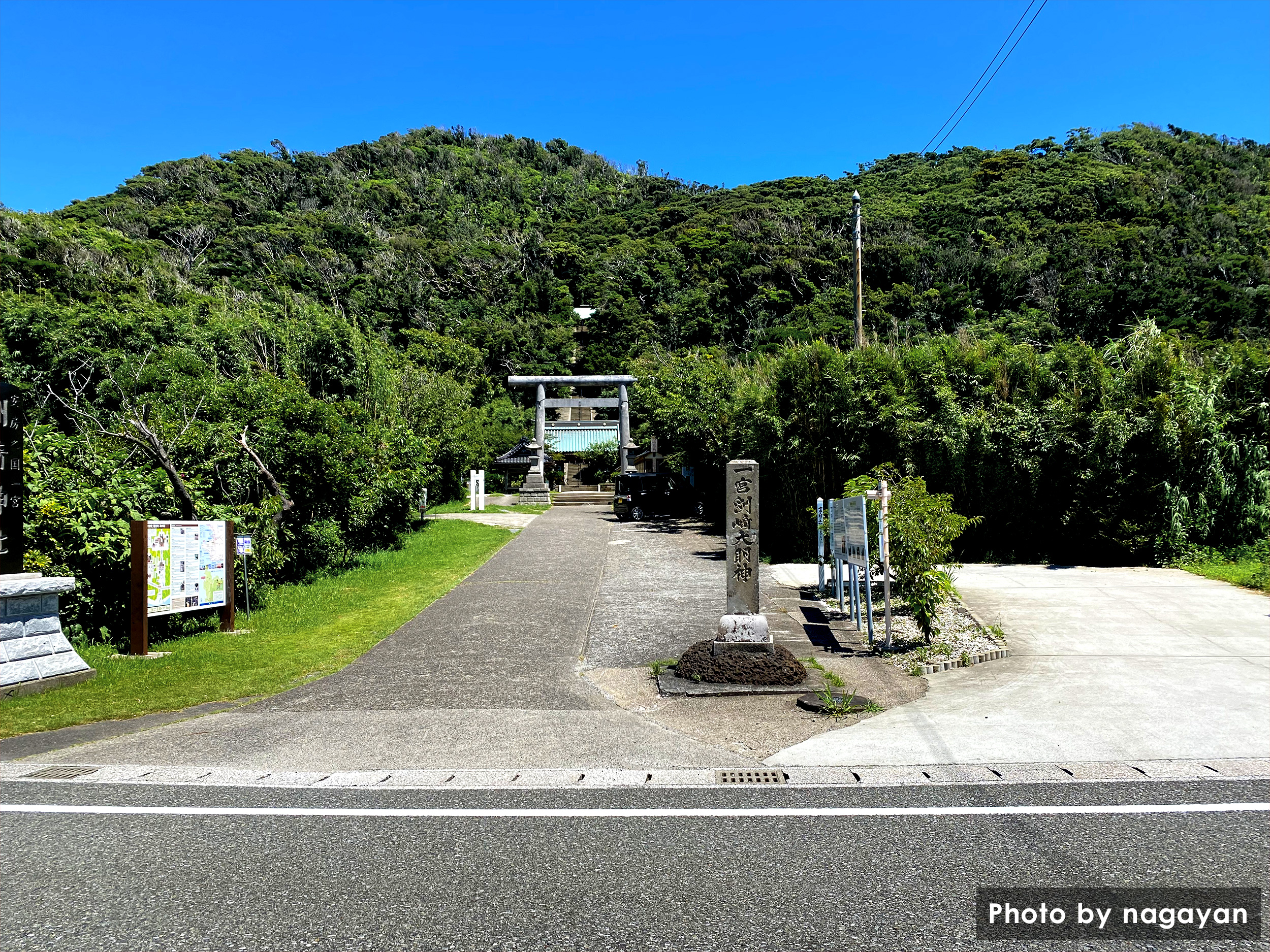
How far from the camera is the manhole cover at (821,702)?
6.62 m

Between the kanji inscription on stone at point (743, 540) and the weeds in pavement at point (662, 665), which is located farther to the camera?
the weeds in pavement at point (662, 665)

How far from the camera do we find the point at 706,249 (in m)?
76.2

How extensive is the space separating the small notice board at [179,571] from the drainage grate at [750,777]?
7018mm

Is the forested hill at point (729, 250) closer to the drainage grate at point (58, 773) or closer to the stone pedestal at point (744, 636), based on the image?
the drainage grate at point (58, 773)

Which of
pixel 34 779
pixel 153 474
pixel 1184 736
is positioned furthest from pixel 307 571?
pixel 1184 736

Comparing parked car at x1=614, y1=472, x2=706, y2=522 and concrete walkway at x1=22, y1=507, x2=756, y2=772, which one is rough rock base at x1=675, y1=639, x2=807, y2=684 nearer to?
concrete walkway at x1=22, y1=507, x2=756, y2=772

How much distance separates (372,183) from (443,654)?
10285cm

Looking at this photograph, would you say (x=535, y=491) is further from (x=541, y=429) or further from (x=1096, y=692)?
(x=1096, y=692)

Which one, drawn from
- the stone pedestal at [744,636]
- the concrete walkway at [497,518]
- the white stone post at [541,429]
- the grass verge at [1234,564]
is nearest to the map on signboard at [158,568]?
the stone pedestal at [744,636]

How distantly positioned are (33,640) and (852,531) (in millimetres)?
8323

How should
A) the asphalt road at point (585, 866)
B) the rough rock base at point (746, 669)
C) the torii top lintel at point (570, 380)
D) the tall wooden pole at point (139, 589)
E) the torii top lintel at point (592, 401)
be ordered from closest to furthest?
the asphalt road at point (585, 866) → the rough rock base at point (746, 669) → the tall wooden pole at point (139, 589) → the torii top lintel at point (592, 401) → the torii top lintel at point (570, 380)

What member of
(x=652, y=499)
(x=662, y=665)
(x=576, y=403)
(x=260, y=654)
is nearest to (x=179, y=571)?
(x=260, y=654)

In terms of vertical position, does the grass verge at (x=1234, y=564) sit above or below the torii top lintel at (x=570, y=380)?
below

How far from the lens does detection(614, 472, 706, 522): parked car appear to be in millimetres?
27422
